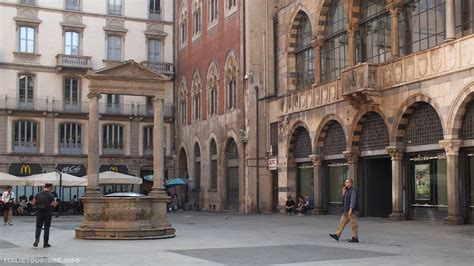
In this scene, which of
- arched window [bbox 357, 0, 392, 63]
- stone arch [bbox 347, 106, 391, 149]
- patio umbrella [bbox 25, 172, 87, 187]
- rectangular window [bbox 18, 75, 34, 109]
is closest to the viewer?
stone arch [bbox 347, 106, 391, 149]

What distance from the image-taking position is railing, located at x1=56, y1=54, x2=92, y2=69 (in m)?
51.6

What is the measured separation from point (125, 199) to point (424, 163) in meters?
12.7

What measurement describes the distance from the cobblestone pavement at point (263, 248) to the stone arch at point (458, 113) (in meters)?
3.35

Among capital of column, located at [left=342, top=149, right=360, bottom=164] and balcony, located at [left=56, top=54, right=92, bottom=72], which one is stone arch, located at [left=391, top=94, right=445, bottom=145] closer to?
capital of column, located at [left=342, top=149, right=360, bottom=164]

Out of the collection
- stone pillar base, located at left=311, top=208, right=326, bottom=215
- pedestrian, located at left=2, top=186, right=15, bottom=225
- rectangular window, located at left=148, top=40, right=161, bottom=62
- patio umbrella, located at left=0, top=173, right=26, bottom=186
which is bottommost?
stone pillar base, located at left=311, top=208, right=326, bottom=215

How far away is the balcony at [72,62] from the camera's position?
2030 inches

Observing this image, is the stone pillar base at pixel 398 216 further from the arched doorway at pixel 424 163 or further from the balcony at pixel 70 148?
the balcony at pixel 70 148

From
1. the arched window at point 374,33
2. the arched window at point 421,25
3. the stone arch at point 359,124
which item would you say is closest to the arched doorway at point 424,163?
the stone arch at point 359,124

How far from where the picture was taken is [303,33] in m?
37.2

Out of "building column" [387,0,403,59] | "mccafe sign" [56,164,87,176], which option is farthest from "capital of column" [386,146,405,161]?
"mccafe sign" [56,164,87,176]

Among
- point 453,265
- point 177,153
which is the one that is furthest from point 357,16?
point 177,153

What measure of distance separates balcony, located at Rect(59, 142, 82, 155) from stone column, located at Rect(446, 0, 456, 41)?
111 feet

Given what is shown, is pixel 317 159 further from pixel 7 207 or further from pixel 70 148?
pixel 70 148

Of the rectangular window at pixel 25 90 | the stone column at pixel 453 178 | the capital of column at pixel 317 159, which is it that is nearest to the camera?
the stone column at pixel 453 178
